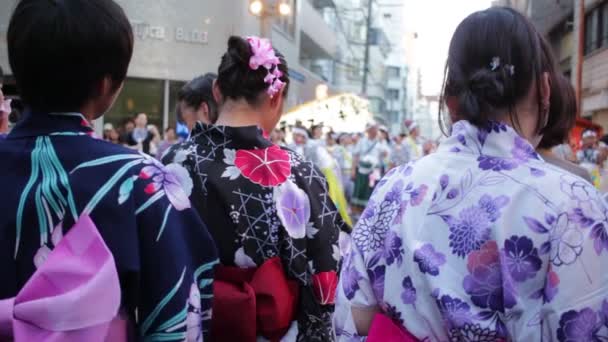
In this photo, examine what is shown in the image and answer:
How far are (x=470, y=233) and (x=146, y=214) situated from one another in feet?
2.42

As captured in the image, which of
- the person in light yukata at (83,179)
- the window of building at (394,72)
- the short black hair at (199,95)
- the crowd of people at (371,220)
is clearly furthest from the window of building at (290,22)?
the window of building at (394,72)

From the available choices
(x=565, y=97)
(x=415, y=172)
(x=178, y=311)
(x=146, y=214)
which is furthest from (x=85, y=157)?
(x=565, y=97)

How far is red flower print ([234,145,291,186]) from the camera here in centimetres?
253

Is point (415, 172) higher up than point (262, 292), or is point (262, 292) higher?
point (415, 172)

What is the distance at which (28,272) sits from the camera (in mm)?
1499

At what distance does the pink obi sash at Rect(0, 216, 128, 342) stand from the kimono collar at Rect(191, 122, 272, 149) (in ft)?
3.87

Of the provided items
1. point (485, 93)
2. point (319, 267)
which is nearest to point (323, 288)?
point (319, 267)

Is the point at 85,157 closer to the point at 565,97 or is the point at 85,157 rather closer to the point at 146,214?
the point at 146,214

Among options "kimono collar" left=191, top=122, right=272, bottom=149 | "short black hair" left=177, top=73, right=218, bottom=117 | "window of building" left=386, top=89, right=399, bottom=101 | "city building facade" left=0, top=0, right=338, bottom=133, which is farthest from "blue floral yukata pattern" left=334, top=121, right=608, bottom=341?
"window of building" left=386, top=89, right=399, bottom=101

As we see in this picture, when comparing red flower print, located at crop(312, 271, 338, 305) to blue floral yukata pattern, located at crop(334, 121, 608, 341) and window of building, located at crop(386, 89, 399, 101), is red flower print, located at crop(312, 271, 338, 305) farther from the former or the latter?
window of building, located at crop(386, 89, 399, 101)

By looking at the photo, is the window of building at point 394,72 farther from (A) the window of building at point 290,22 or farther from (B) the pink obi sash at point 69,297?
(B) the pink obi sash at point 69,297

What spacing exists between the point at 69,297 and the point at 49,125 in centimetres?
43

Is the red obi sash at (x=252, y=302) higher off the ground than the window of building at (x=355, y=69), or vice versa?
the red obi sash at (x=252, y=302)

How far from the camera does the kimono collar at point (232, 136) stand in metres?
2.59
